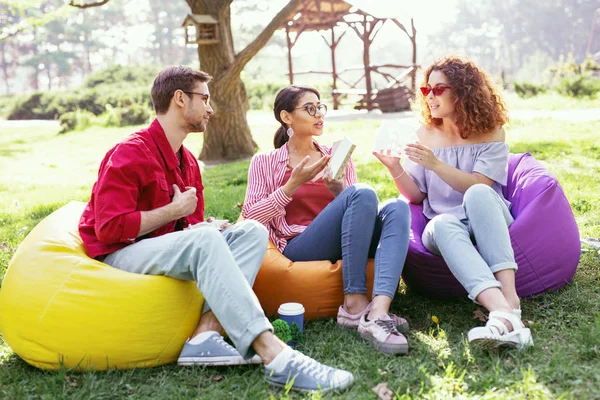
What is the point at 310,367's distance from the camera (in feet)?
7.95

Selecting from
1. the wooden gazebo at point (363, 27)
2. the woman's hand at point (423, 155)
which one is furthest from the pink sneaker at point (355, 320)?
the wooden gazebo at point (363, 27)

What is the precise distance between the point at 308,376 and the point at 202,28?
22.0 ft

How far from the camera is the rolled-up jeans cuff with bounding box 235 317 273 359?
2.41m

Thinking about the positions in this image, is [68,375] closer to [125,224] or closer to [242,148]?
[125,224]

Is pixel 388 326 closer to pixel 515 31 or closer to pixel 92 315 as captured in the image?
pixel 92 315

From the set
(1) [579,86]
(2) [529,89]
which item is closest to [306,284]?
(1) [579,86]

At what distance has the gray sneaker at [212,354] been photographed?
2.56m

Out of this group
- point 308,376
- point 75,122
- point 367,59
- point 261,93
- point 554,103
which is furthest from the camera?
point 261,93

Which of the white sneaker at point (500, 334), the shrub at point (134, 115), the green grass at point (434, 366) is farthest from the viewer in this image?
the shrub at point (134, 115)

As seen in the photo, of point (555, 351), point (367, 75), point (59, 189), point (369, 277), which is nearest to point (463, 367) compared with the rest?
point (555, 351)

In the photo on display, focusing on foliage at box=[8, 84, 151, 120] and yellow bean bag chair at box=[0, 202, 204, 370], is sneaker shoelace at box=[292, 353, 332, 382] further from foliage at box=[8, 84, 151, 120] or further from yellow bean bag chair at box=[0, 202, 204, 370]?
foliage at box=[8, 84, 151, 120]

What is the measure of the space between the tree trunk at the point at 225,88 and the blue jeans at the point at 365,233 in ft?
17.2

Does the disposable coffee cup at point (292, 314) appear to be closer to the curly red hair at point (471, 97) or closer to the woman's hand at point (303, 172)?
the woman's hand at point (303, 172)

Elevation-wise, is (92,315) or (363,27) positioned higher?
(363,27)
